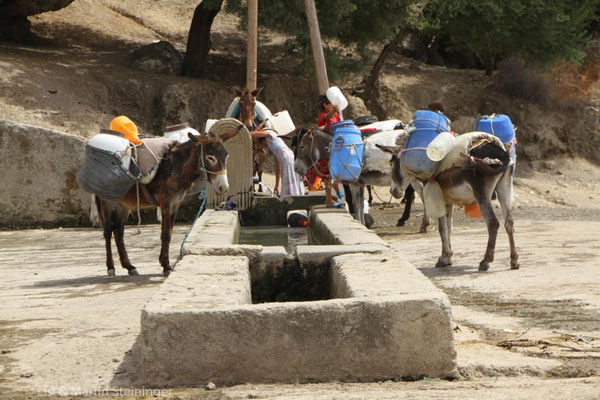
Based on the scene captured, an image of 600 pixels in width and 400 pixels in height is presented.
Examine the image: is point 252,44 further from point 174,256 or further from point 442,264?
point 442,264

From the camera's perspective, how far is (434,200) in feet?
36.2

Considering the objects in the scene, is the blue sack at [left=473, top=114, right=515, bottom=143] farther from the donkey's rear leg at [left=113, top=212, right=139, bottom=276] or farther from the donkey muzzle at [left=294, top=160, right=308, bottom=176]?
the donkey's rear leg at [left=113, top=212, right=139, bottom=276]

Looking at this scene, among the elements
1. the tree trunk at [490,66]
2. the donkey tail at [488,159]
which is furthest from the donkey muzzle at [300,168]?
the tree trunk at [490,66]

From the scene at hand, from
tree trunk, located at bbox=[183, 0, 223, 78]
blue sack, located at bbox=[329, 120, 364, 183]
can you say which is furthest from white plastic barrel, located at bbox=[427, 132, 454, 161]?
tree trunk, located at bbox=[183, 0, 223, 78]

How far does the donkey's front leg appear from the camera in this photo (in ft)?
35.0

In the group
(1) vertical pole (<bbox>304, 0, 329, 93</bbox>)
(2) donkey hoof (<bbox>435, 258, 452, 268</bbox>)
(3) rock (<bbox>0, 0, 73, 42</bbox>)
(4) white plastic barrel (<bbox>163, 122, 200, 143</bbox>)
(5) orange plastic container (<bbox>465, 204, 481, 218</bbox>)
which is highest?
(3) rock (<bbox>0, 0, 73, 42</bbox>)

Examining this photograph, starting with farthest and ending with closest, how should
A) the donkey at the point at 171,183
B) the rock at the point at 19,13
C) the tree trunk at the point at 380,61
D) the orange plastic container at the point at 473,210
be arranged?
the tree trunk at the point at 380,61 → the rock at the point at 19,13 → the orange plastic container at the point at 473,210 → the donkey at the point at 171,183

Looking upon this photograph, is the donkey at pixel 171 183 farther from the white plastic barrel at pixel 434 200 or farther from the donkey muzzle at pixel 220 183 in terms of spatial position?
the white plastic barrel at pixel 434 200

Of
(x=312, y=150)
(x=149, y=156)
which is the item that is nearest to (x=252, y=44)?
(x=312, y=150)

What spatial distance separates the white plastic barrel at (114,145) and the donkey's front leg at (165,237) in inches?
28.1

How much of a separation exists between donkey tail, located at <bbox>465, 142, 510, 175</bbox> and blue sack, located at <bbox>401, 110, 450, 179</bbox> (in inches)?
18.4

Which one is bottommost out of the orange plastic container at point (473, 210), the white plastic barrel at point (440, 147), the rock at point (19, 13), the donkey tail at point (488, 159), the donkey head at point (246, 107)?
the orange plastic container at point (473, 210)

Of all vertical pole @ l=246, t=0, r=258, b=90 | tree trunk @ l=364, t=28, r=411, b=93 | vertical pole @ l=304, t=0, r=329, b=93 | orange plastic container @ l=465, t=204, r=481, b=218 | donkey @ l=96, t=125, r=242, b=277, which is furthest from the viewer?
tree trunk @ l=364, t=28, r=411, b=93

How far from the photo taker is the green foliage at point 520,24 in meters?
26.5
